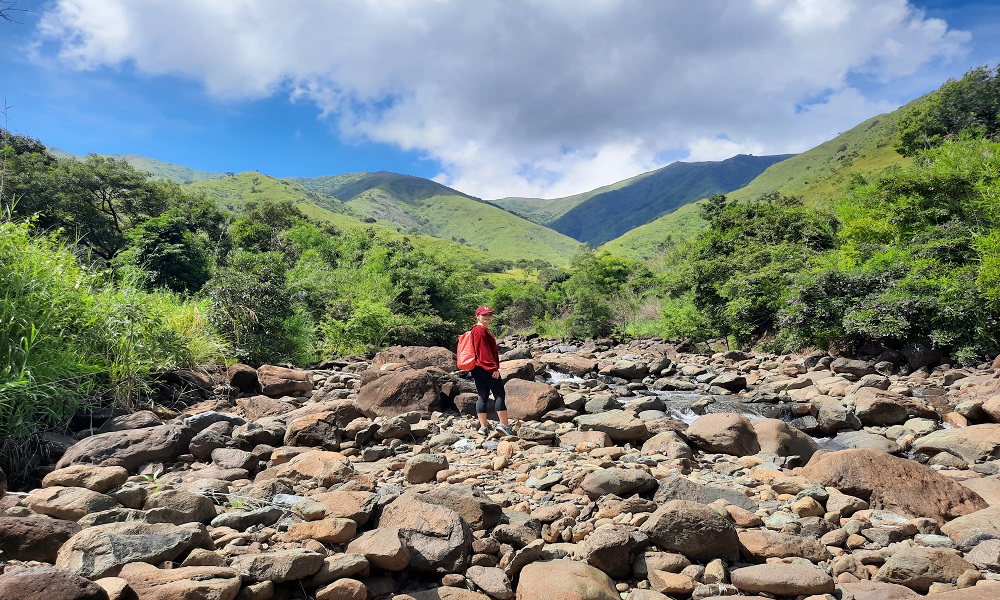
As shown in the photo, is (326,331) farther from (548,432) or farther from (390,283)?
(548,432)

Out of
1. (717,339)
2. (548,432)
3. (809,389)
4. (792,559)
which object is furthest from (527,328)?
(792,559)

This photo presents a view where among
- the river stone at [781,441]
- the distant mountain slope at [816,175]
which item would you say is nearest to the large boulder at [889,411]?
the river stone at [781,441]

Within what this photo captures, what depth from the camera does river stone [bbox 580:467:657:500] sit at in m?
5.12

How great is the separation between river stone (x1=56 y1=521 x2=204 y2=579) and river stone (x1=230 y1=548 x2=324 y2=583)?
0.42 m

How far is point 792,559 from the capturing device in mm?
4016

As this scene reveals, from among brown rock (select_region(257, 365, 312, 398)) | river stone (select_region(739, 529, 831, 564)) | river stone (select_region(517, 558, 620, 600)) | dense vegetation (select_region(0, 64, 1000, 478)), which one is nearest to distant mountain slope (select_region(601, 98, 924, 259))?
dense vegetation (select_region(0, 64, 1000, 478))

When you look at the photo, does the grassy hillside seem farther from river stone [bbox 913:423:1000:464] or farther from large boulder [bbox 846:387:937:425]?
river stone [bbox 913:423:1000:464]

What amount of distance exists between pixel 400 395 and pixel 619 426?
3.94 m

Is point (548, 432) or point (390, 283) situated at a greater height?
point (390, 283)

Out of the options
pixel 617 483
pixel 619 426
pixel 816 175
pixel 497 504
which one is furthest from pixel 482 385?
pixel 816 175

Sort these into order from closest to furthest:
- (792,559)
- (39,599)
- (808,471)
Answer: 1. (39,599)
2. (792,559)
3. (808,471)

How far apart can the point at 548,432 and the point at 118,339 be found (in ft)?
21.3

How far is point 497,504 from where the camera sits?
4.60m

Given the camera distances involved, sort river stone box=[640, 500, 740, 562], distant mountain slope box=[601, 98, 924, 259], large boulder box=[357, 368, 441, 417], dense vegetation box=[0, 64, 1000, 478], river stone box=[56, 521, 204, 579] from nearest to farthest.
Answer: river stone box=[56, 521, 204, 579] < river stone box=[640, 500, 740, 562] < dense vegetation box=[0, 64, 1000, 478] < large boulder box=[357, 368, 441, 417] < distant mountain slope box=[601, 98, 924, 259]
